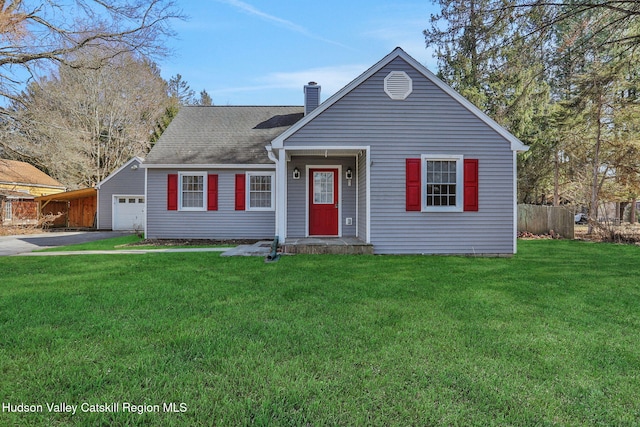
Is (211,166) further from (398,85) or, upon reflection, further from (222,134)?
(398,85)

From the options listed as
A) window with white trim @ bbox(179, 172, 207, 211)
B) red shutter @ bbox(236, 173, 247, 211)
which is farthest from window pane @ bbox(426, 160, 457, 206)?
window with white trim @ bbox(179, 172, 207, 211)

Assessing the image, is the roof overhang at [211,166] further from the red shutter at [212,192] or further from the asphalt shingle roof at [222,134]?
the red shutter at [212,192]

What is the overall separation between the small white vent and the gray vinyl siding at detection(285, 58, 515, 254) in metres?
0.11

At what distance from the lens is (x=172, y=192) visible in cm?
1179

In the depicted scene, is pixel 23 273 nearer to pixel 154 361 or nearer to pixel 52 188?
pixel 154 361

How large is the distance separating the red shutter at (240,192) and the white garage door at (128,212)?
30.0 ft

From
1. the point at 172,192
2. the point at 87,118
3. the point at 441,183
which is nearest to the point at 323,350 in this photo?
the point at 441,183

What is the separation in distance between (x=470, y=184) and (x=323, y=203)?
13.7 feet

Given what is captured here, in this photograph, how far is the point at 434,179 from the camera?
884cm

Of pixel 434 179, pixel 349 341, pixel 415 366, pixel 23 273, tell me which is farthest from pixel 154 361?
pixel 434 179

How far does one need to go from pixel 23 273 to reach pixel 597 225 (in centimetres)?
1706

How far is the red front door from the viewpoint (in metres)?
10.6

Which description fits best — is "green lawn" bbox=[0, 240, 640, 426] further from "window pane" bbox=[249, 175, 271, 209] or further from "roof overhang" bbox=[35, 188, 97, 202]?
"roof overhang" bbox=[35, 188, 97, 202]

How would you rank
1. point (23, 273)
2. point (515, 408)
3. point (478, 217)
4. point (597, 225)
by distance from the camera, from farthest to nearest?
1. point (597, 225)
2. point (478, 217)
3. point (23, 273)
4. point (515, 408)
